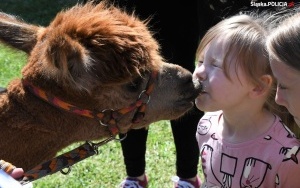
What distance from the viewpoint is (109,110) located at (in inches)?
78.5

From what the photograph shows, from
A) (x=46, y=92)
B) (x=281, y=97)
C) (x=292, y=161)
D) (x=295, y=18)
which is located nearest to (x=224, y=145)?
(x=292, y=161)

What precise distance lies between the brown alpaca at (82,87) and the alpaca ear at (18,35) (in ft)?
0.14

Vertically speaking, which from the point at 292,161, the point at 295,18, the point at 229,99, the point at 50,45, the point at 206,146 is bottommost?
the point at 206,146

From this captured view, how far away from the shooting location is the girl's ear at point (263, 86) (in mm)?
2018

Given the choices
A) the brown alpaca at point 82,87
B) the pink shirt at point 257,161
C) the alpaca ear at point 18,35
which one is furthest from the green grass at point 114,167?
the pink shirt at point 257,161

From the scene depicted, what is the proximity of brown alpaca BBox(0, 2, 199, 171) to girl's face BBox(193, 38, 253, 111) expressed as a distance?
0.24 feet

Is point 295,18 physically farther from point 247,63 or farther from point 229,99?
point 229,99

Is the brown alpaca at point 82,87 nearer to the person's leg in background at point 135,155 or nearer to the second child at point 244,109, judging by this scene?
the second child at point 244,109

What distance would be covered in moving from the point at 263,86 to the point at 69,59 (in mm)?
827

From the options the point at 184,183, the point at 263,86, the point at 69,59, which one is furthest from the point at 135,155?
the point at 69,59

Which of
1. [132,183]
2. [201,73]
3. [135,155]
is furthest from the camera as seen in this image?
[132,183]

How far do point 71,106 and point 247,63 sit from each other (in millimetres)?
726

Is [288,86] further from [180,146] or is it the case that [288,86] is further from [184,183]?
[184,183]

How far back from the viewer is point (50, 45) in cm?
165
